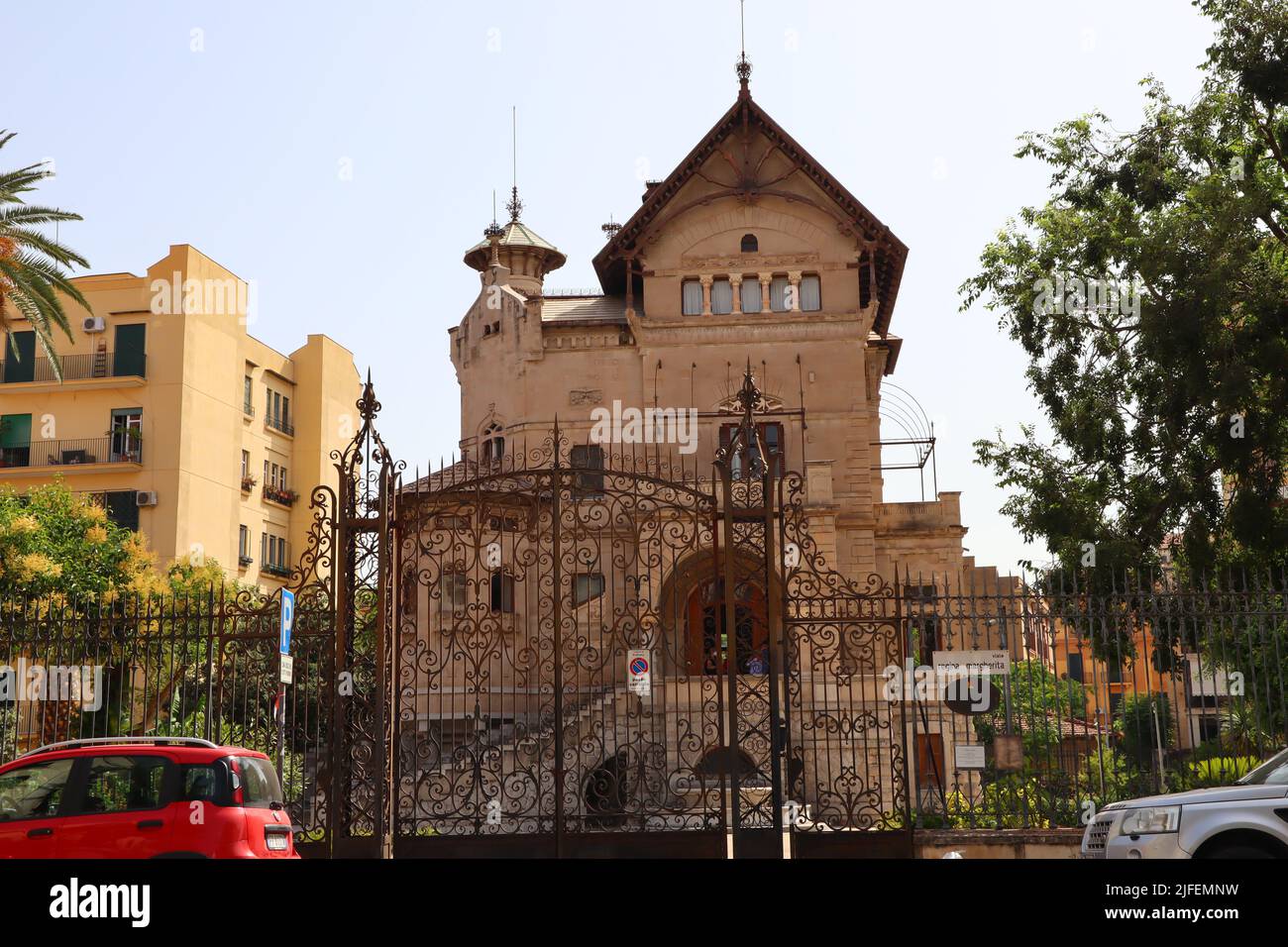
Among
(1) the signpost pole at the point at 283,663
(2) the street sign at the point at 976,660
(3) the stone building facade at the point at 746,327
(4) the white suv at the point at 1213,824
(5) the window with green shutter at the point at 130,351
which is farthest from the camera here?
(5) the window with green shutter at the point at 130,351

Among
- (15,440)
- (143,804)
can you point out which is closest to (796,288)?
(143,804)

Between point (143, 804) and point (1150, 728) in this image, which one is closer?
point (143, 804)

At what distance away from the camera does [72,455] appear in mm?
45125

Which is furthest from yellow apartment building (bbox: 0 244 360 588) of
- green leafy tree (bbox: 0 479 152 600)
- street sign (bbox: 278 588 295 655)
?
street sign (bbox: 278 588 295 655)

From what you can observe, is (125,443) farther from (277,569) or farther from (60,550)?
(60,550)

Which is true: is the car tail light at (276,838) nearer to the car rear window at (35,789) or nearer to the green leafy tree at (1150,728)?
the car rear window at (35,789)

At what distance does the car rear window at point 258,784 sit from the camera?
35.8 feet

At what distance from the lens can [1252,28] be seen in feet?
74.6

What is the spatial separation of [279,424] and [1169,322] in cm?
3762

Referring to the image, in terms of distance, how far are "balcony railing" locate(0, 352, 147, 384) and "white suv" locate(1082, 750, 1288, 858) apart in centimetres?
4193

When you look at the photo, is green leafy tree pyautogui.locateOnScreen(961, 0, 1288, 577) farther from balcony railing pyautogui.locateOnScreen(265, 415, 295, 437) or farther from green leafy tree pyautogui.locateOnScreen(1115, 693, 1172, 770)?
balcony railing pyautogui.locateOnScreen(265, 415, 295, 437)

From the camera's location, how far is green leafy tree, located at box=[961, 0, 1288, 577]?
22000 millimetres

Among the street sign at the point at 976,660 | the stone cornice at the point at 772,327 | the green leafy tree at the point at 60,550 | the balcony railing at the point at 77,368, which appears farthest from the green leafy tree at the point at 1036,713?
the balcony railing at the point at 77,368
